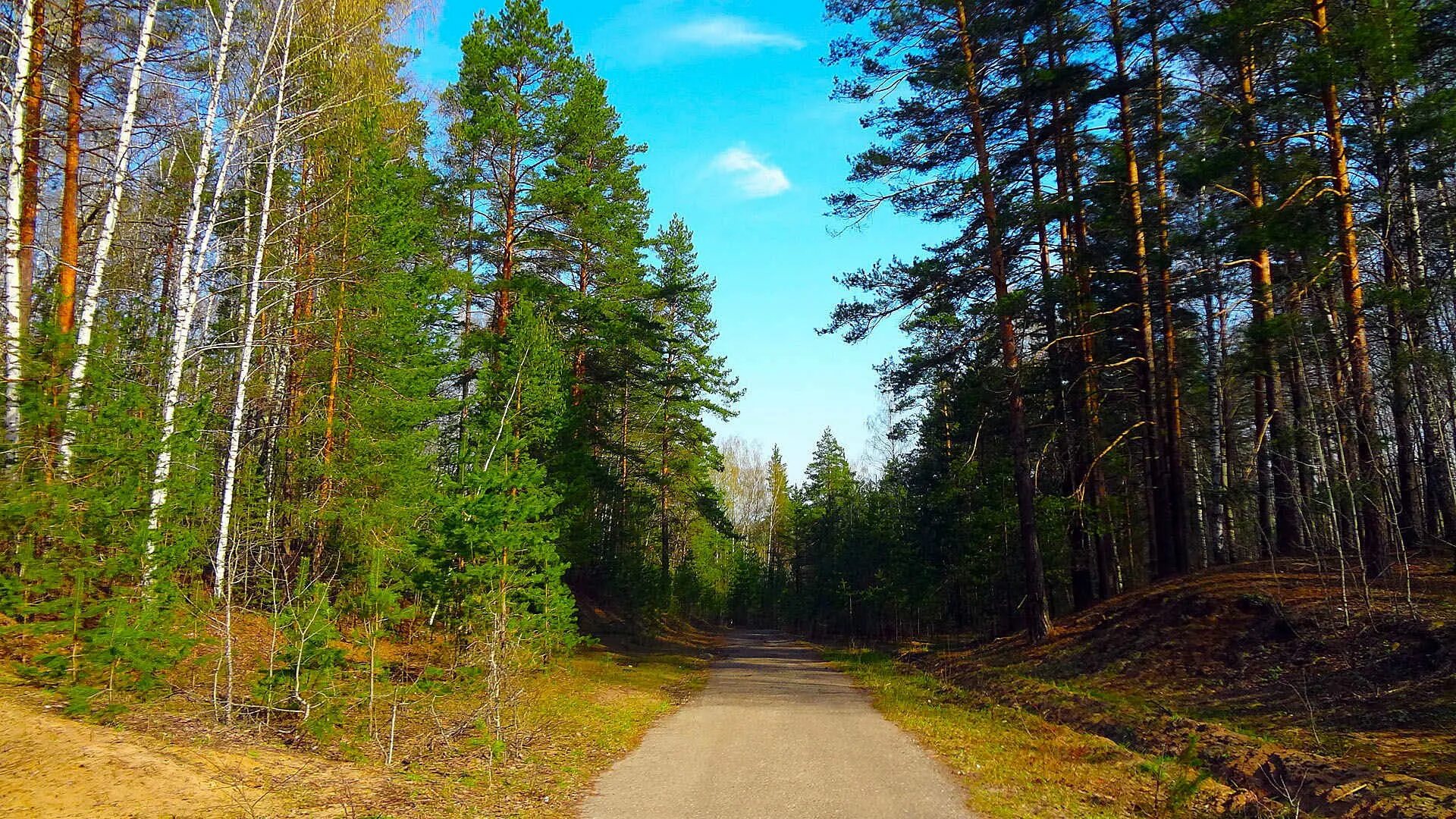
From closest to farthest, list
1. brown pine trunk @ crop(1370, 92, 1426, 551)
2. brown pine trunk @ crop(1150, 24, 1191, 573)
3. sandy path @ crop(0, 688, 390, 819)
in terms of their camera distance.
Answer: sandy path @ crop(0, 688, 390, 819) → brown pine trunk @ crop(1370, 92, 1426, 551) → brown pine trunk @ crop(1150, 24, 1191, 573)

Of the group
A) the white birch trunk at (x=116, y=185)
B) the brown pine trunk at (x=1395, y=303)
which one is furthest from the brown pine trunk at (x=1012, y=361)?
the white birch trunk at (x=116, y=185)

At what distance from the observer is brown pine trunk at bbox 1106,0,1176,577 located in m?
14.5

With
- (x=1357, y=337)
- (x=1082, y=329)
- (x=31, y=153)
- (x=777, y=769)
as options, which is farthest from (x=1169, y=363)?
(x=31, y=153)

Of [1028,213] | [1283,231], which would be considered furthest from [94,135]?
[1283,231]

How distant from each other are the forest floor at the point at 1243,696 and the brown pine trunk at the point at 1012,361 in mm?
709

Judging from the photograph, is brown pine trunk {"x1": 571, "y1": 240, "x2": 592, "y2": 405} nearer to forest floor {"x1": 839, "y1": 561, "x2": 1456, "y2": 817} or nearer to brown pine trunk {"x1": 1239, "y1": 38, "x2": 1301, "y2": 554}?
forest floor {"x1": 839, "y1": 561, "x2": 1456, "y2": 817}

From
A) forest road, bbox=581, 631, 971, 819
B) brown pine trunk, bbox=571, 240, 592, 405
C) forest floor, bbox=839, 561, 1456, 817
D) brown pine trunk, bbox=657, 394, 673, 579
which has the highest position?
brown pine trunk, bbox=571, 240, 592, 405

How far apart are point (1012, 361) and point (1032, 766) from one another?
30.1 ft

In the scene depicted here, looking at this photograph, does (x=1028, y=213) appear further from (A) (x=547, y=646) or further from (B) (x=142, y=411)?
(B) (x=142, y=411)

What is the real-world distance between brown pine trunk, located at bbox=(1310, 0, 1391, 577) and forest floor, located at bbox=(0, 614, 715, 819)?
1067 cm

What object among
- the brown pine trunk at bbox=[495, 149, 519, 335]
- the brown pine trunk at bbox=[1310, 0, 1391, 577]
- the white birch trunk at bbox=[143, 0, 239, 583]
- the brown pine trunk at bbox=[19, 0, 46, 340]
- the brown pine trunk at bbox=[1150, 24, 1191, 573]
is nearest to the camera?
the white birch trunk at bbox=[143, 0, 239, 583]

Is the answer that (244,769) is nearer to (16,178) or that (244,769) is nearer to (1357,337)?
(16,178)

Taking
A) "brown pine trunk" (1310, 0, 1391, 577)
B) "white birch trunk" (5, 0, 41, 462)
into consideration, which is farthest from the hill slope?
"white birch trunk" (5, 0, 41, 462)

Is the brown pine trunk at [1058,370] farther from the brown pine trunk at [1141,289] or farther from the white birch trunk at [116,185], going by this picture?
the white birch trunk at [116,185]
